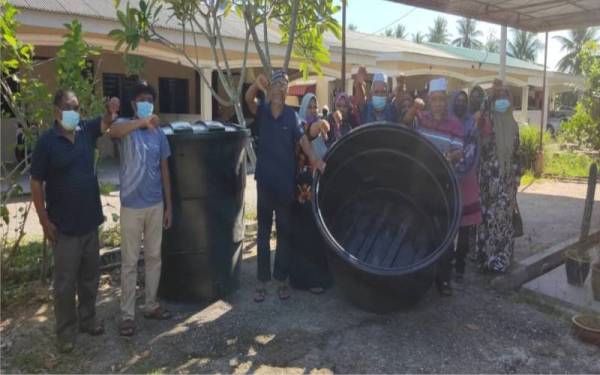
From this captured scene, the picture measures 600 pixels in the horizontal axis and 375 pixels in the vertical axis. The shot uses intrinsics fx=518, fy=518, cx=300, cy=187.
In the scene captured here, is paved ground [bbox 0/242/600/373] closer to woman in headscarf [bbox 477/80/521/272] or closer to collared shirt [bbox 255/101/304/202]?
woman in headscarf [bbox 477/80/521/272]

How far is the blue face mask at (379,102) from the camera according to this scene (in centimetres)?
458

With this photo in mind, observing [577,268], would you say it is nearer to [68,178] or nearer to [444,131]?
[444,131]

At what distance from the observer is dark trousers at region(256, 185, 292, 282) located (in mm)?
4109

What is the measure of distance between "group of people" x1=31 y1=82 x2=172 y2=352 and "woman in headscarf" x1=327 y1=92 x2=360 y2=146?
1.72 m

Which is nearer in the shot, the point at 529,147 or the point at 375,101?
the point at 375,101

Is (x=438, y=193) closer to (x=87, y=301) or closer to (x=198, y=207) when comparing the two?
(x=198, y=207)

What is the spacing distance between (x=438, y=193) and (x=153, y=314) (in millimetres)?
2484

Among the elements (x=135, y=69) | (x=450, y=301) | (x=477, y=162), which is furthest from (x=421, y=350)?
(x=135, y=69)

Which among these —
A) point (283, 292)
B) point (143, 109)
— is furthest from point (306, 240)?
point (143, 109)

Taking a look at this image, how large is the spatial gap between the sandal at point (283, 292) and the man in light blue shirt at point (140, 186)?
1.09 meters

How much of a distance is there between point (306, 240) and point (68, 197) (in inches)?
75.0

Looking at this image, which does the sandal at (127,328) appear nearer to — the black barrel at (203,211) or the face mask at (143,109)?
the black barrel at (203,211)

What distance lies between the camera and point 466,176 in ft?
14.7

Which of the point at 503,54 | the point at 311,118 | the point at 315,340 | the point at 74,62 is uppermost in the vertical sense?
the point at 503,54
